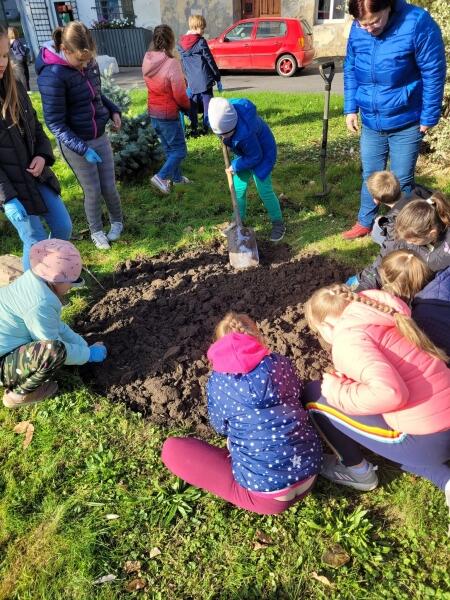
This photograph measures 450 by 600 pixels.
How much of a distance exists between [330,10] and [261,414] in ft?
65.7

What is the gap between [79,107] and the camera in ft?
13.0

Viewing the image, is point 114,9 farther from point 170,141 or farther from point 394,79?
point 394,79

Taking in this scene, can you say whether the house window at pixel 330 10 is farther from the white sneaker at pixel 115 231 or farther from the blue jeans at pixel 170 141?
the white sneaker at pixel 115 231

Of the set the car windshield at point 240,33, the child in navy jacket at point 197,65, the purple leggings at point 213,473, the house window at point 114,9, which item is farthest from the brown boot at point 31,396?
the house window at point 114,9

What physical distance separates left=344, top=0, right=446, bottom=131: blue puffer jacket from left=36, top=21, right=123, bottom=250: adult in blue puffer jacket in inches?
87.2

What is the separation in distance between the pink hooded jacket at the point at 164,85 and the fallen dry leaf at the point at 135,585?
4.95 m

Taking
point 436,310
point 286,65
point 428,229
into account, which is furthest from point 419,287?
point 286,65

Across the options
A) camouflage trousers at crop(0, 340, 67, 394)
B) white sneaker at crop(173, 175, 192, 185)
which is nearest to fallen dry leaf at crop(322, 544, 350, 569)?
camouflage trousers at crop(0, 340, 67, 394)

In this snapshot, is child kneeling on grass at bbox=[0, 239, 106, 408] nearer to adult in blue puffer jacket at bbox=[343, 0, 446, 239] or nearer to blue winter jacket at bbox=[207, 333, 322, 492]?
blue winter jacket at bbox=[207, 333, 322, 492]

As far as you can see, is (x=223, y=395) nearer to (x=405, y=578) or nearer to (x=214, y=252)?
(x=405, y=578)

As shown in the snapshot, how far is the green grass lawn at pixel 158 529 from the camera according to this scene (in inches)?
81.7

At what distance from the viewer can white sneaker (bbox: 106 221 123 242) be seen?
4.86 metres

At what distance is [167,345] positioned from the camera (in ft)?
11.0

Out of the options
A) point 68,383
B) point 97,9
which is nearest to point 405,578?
point 68,383
